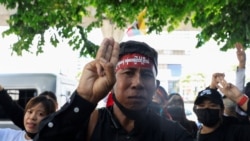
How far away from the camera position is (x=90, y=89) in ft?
5.44

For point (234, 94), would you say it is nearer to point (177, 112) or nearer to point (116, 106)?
point (116, 106)

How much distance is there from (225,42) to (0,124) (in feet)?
14.5

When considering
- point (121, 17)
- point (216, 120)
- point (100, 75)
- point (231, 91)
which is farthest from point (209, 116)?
point (121, 17)

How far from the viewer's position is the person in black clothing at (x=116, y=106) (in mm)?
1646

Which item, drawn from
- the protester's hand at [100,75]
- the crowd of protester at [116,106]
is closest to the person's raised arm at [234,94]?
the crowd of protester at [116,106]

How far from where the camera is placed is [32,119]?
3777 mm

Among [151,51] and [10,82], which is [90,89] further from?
[10,82]

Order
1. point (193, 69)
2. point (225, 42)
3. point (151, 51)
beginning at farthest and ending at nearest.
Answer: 1. point (193, 69)
2. point (225, 42)
3. point (151, 51)

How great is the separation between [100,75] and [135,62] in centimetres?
26

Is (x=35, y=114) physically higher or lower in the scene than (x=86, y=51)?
lower

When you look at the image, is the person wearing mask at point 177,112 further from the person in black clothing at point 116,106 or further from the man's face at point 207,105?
the person in black clothing at point 116,106

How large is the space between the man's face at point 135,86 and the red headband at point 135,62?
0.01 meters

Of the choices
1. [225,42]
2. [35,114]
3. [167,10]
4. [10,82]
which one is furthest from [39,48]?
[35,114]

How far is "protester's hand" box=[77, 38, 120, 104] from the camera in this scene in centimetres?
163
